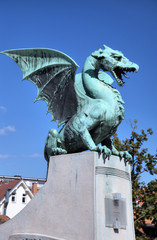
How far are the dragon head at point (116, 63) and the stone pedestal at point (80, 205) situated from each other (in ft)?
6.43

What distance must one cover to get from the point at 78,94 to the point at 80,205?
2.58 m

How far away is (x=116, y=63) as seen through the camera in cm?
576

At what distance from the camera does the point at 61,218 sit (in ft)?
15.2

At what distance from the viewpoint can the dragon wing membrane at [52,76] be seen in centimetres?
631

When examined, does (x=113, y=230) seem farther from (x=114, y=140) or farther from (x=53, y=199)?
(x=114, y=140)

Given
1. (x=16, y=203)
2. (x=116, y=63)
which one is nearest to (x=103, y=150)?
(x=116, y=63)

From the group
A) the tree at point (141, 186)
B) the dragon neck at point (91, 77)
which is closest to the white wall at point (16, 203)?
the tree at point (141, 186)

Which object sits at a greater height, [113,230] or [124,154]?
[124,154]

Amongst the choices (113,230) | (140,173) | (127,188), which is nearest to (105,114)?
(127,188)

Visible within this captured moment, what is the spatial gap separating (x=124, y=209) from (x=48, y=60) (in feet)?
13.0

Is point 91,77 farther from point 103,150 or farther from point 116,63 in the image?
point 103,150

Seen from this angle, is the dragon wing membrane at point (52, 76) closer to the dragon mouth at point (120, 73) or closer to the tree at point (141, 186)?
the dragon mouth at point (120, 73)

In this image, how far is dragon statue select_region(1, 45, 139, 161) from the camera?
5434 millimetres

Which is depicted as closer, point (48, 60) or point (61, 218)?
point (61, 218)
